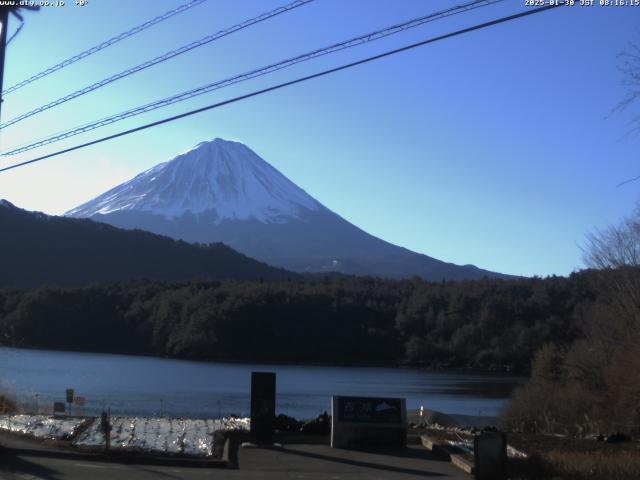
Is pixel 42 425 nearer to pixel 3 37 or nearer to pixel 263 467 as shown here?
pixel 263 467

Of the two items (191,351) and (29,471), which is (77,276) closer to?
(191,351)

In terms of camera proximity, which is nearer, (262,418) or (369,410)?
(262,418)

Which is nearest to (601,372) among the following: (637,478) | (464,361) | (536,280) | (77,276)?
(637,478)

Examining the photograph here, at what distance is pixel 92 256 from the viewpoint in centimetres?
13138

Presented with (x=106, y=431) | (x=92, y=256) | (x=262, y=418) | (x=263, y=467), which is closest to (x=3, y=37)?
(x=106, y=431)

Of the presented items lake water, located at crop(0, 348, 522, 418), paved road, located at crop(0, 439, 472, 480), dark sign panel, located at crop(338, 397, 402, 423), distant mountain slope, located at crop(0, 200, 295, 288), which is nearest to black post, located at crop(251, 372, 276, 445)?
paved road, located at crop(0, 439, 472, 480)

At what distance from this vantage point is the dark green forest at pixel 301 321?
83688 mm

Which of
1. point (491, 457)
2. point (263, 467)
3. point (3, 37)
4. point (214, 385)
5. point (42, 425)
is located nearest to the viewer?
point (491, 457)

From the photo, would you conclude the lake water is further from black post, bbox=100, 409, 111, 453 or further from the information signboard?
the information signboard

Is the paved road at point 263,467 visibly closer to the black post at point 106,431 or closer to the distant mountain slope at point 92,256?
the black post at point 106,431

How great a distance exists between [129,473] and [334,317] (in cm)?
8266

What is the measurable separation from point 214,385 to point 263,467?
150 ft

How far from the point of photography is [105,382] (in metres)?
56.9

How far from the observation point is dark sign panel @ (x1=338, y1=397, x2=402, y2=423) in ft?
54.6
